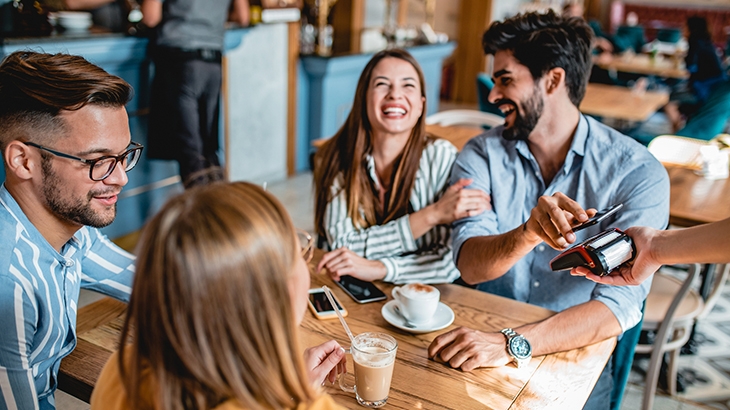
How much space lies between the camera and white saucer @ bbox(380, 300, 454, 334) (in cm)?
128

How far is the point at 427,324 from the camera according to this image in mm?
1296

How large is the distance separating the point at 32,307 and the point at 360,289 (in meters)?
0.70

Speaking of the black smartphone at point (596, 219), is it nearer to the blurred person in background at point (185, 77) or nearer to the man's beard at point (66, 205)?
the man's beard at point (66, 205)

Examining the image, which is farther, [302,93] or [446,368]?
[302,93]

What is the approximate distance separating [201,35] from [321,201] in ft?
5.39

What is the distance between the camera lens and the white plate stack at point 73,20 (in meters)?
2.98

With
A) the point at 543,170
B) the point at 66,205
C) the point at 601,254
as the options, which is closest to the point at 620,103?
the point at 543,170

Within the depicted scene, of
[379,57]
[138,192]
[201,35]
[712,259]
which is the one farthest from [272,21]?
[712,259]

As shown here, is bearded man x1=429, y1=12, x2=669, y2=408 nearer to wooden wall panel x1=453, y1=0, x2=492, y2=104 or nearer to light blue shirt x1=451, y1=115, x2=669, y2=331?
light blue shirt x1=451, y1=115, x2=669, y2=331

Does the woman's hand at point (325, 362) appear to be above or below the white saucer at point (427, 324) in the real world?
above

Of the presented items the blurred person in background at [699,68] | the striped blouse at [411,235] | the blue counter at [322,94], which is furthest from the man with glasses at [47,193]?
the blurred person in background at [699,68]

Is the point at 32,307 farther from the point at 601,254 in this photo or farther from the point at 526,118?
the point at 526,118

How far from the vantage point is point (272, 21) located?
13.0ft

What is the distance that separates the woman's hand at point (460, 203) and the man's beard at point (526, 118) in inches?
7.5
